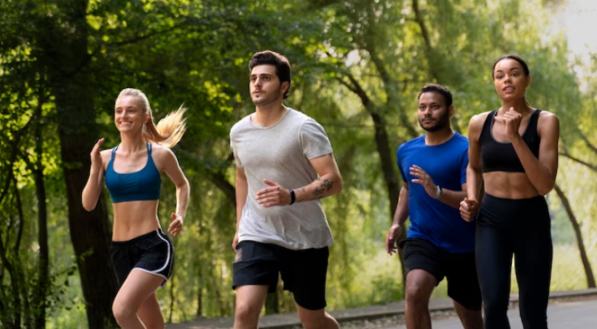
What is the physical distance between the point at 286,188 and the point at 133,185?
141cm

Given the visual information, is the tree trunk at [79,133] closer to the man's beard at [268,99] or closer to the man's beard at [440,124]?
the man's beard at [440,124]

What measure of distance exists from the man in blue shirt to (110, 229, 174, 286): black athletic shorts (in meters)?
1.64

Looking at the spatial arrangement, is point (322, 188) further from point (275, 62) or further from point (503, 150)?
point (503, 150)

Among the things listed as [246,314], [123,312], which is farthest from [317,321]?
[123,312]

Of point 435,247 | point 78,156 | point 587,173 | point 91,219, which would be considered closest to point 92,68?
point 78,156

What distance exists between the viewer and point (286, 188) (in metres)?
5.94

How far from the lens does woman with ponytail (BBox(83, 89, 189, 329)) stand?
6.61 m

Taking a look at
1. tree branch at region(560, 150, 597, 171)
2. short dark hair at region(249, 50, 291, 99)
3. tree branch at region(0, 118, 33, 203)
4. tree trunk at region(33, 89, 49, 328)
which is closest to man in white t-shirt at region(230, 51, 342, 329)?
short dark hair at region(249, 50, 291, 99)

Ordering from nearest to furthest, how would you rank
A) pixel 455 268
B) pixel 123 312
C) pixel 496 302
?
pixel 496 302
pixel 123 312
pixel 455 268

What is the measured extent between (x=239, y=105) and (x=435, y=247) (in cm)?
1361

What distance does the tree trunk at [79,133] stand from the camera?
14977 mm

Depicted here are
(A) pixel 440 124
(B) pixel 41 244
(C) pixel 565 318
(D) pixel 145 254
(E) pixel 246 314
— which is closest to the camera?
(E) pixel 246 314

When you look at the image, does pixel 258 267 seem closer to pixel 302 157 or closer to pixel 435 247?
pixel 302 157

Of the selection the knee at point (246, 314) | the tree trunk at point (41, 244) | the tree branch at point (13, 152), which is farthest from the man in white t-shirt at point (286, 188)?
the tree branch at point (13, 152)
